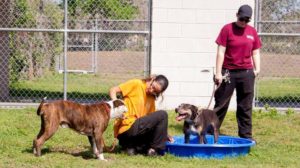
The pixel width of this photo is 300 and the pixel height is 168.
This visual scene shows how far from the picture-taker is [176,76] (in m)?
12.3

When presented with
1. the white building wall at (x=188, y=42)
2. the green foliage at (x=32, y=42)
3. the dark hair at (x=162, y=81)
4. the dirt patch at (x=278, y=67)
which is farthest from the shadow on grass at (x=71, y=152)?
the dirt patch at (x=278, y=67)

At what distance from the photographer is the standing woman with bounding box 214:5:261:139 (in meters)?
8.48

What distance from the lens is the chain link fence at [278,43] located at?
1337cm

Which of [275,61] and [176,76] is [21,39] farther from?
[275,61]

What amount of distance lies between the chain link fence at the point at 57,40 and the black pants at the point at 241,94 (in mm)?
3723

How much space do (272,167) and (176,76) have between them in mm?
5076

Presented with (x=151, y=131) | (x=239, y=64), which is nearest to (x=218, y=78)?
(x=239, y=64)

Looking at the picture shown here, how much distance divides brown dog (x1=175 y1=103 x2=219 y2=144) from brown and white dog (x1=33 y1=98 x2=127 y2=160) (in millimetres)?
811

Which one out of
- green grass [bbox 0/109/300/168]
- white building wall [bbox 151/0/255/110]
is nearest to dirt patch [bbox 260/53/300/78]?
white building wall [bbox 151/0/255/110]

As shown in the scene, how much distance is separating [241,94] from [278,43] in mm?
10465

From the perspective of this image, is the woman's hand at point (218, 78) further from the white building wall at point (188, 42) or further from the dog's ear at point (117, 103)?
the white building wall at point (188, 42)

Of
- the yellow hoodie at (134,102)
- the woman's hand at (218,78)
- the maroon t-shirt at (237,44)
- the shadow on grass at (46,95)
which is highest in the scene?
the maroon t-shirt at (237,44)

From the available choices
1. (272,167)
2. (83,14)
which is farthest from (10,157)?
(83,14)

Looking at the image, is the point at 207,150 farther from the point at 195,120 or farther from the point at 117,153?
the point at 117,153
